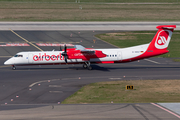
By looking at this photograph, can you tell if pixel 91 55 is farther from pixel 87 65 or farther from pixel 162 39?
pixel 162 39

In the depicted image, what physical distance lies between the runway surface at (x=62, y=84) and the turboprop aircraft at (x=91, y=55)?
1429 mm

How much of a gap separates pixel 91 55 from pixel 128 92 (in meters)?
13.6

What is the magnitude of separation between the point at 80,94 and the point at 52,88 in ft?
13.5

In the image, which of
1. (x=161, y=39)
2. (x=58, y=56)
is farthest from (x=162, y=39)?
(x=58, y=56)

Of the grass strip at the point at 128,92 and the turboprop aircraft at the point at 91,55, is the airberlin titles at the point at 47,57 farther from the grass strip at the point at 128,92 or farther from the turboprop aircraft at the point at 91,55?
the grass strip at the point at 128,92

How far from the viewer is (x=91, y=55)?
40312 mm

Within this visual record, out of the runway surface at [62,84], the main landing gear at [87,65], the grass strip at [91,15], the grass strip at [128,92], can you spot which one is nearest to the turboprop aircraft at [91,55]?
the main landing gear at [87,65]

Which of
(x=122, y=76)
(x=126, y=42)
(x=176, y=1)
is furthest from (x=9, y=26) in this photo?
(x=176, y=1)

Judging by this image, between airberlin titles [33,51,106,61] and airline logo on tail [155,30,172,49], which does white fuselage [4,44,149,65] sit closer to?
airberlin titles [33,51,106,61]

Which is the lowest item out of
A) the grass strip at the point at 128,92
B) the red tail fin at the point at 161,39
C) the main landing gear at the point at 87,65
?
the grass strip at the point at 128,92

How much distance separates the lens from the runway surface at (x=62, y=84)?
793 inches

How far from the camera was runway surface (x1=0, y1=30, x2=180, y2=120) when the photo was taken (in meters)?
20.1

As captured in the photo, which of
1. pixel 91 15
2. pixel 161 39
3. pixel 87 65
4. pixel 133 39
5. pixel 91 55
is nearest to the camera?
pixel 91 55

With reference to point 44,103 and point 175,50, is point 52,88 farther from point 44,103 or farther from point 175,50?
point 175,50
